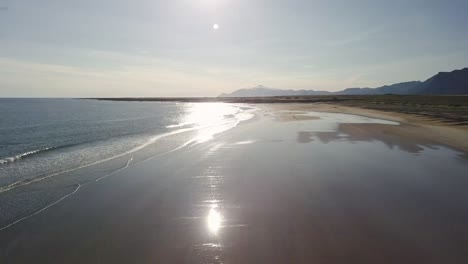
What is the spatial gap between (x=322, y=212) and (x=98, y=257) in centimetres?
604

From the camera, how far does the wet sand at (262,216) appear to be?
6211 millimetres

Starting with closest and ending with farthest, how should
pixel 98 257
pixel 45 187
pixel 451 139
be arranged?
pixel 98 257
pixel 45 187
pixel 451 139

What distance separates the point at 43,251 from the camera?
6.50 metres

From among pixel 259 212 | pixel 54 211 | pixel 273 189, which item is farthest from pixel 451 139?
pixel 54 211

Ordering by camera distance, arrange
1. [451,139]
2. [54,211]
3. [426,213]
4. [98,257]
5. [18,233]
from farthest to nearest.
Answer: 1. [451,139]
2. [54,211]
3. [426,213]
4. [18,233]
5. [98,257]

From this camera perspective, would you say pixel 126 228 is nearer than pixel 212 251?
No

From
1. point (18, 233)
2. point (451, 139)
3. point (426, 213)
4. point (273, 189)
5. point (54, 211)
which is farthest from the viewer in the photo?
point (451, 139)

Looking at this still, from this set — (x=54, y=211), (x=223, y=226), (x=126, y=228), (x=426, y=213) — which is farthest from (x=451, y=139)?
(x=54, y=211)

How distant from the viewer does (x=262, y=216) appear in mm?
8109

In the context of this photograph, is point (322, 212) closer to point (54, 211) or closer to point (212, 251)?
point (212, 251)

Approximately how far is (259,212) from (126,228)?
3799 millimetres

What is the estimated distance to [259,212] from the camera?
8.41 m

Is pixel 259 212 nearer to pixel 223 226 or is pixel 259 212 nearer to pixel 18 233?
pixel 223 226

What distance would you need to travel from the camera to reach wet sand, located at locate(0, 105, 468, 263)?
6.21 meters
